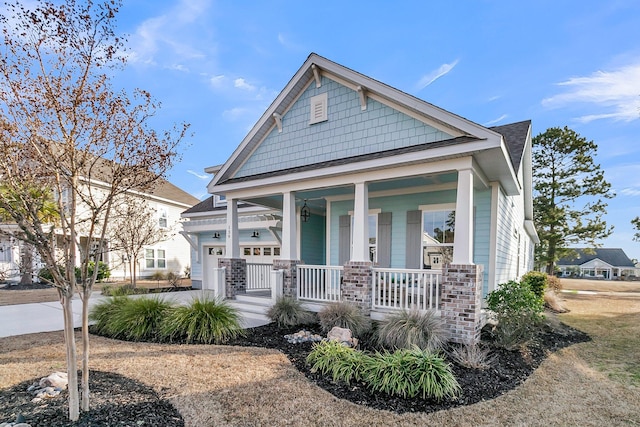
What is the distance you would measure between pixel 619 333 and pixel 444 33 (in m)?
9.34

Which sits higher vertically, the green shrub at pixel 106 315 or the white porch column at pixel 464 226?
the white porch column at pixel 464 226

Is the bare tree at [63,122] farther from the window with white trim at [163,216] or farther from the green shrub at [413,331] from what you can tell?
the window with white trim at [163,216]

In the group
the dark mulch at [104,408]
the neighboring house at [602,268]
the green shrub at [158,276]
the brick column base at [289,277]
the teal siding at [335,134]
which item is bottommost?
the neighboring house at [602,268]

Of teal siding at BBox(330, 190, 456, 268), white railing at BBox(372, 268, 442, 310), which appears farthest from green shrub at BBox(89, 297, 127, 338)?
teal siding at BBox(330, 190, 456, 268)

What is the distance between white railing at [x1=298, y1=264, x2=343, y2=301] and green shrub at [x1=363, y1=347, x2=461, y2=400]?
374 cm

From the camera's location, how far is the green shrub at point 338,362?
4282 mm

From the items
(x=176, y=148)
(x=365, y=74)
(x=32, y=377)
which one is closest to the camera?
(x=176, y=148)

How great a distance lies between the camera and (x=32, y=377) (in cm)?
417

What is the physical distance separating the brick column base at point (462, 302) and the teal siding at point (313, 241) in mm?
6306

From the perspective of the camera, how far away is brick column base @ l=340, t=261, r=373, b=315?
7.05 m

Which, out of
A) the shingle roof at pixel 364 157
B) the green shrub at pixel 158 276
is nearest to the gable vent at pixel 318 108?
the shingle roof at pixel 364 157

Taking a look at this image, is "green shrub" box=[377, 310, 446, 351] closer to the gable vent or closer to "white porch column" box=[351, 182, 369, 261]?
"white porch column" box=[351, 182, 369, 261]

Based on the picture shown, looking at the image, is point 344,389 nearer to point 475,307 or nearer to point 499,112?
point 475,307

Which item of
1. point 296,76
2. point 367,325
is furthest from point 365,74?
point 367,325
